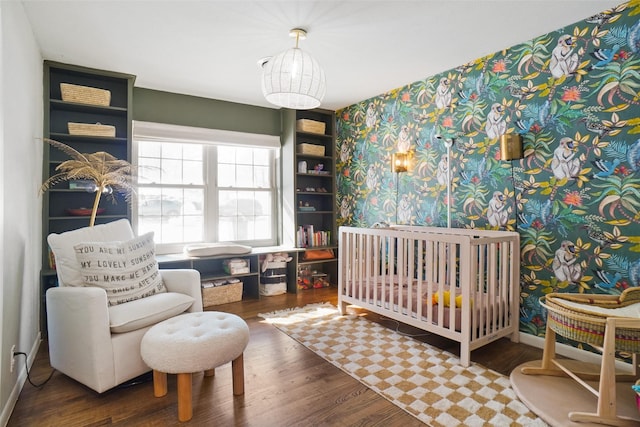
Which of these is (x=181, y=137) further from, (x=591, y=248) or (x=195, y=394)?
(x=591, y=248)

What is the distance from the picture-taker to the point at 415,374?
2105 mm

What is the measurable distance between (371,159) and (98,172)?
2.69 metres

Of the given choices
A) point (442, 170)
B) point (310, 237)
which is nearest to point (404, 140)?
point (442, 170)

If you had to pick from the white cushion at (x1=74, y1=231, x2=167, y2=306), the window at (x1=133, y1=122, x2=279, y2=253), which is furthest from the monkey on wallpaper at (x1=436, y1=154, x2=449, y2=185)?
the white cushion at (x1=74, y1=231, x2=167, y2=306)

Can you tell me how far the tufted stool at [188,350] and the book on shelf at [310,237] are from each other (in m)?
2.36

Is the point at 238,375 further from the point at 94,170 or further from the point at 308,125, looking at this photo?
the point at 308,125

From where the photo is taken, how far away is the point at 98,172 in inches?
112

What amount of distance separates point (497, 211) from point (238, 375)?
2.26 metres

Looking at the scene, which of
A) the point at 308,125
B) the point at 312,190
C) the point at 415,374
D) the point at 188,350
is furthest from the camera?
the point at 312,190

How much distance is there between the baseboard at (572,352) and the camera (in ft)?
7.07

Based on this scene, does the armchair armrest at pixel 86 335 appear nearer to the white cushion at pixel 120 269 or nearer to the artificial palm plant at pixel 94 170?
the white cushion at pixel 120 269

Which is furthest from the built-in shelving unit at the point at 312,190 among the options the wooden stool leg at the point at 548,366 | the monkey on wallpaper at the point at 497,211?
the wooden stool leg at the point at 548,366

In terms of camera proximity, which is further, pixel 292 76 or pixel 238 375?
pixel 292 76

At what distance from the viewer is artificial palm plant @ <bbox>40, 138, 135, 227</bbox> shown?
2.72m
